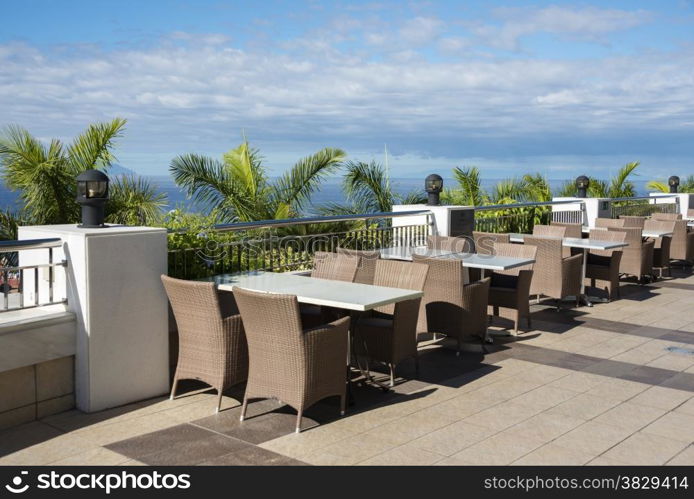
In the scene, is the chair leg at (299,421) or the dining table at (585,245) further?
the dining table at (585,245)

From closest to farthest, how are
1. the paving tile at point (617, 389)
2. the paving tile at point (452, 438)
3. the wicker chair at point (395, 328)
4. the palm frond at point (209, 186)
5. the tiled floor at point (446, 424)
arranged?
the tiled floor at point (446, 424) → the paving tile at point (452, 438) → the paving tile at point (617, 389) → the wicker chair at point (395, 328) → the palm frond at point (209, 186)

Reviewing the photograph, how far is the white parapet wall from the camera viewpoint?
15.9 feet

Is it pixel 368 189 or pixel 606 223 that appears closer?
pixel 606 223

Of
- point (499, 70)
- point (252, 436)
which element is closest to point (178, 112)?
point (499, 70)

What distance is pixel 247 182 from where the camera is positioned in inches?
480

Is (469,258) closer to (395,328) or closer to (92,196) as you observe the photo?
(395,328)

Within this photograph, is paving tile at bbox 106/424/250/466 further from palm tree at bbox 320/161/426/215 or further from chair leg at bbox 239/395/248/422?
palm tree at bbox 320/161/426/215

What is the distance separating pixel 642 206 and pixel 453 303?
10.4 metres

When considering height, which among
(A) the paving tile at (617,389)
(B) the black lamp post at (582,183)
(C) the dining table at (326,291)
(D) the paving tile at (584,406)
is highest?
(B) the black lamp post at (582,183)

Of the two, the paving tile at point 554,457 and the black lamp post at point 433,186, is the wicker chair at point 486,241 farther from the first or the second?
the paving tile at point 554,457

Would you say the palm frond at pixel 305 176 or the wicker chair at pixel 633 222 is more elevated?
the palm frond at pixel 305 176

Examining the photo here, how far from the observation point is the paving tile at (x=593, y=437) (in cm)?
426

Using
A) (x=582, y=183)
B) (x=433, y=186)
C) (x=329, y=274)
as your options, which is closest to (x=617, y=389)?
(x=329, y=274)

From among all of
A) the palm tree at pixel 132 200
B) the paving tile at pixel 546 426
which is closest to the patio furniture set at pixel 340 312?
the paving tile at pixel 546 426
